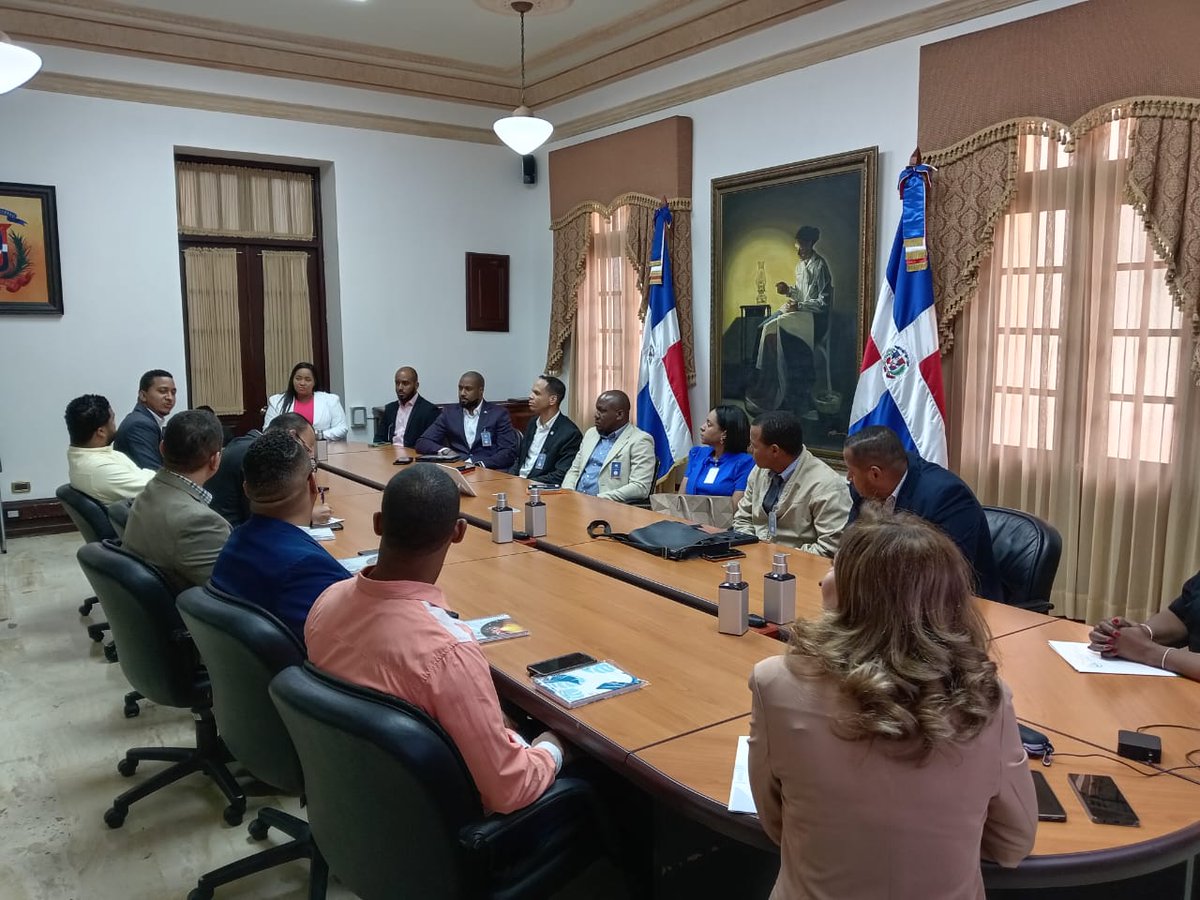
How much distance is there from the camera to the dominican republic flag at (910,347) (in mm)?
4750

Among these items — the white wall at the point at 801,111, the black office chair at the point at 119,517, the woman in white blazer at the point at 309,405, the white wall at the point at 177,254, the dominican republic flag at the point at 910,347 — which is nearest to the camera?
the black office chair at the point at 119,517

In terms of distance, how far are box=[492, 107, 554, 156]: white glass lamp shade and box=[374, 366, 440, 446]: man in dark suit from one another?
208cm

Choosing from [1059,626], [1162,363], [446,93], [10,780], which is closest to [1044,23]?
[1162,363]

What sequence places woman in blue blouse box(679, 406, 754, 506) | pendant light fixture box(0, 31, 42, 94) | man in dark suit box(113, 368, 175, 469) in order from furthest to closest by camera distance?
man in dark suit box(113, 368, 175, 469) → woman in blue blouse box(679, 406, 754, 506) → pendant light fixture box(0, 31, 42, 94)

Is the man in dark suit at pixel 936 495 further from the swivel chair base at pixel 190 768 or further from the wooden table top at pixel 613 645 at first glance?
the swivel chair base at pixel 190 768

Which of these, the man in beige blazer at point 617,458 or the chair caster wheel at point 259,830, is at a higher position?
the man in beige blazer at point 617,458

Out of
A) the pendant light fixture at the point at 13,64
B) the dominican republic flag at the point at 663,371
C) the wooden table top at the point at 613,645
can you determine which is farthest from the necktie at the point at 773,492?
the pendant light fixture at the point at 13,64

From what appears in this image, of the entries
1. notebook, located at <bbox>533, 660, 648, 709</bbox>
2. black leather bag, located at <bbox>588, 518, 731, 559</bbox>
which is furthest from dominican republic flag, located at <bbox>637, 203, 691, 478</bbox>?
notebook, located at <bbox>533, 660, 648, 709</bbox>

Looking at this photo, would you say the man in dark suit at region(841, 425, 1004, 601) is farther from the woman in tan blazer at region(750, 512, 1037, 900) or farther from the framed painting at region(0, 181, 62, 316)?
the framed painting at region(0, 181, 62, 316)

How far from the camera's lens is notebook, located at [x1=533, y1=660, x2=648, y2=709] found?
6.23ft

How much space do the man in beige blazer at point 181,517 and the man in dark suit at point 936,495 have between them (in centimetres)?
206

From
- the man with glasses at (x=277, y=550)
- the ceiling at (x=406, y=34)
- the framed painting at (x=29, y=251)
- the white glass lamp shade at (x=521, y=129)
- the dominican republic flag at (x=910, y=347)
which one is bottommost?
the man with glasses at (x=277, y=550)

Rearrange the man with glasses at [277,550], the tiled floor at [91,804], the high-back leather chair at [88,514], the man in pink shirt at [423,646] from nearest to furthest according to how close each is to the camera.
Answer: the man in pink shirt at [423,646]
the man with glasses at [277,550]
the tiled floor at [91,804]
the high-back leather chair at [88,514]

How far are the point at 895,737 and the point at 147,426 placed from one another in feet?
15.8
